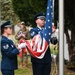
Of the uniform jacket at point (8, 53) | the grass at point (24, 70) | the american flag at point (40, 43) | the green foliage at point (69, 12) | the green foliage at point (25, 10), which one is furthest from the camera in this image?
the green foliage at point (25, 10)

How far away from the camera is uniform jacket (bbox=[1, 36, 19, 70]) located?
22.1ft

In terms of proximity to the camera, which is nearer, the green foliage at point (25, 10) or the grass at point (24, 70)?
the grass at point (24, 70)

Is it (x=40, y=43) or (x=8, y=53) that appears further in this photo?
(x=40, y=43)

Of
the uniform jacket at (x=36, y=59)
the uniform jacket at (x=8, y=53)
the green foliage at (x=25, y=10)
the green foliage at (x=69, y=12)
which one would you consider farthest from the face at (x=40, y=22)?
the green foliage at (x=25, y=10)

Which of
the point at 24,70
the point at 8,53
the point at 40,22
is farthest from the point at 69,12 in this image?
the point at 8,53

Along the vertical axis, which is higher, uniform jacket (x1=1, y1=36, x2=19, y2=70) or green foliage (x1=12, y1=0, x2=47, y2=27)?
green foliage (x1=12, y1=0, x2=47, y2=27)

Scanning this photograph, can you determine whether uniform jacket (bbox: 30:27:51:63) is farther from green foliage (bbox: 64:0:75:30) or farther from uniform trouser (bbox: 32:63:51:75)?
green foliage (bbox: 64:0:75:30)

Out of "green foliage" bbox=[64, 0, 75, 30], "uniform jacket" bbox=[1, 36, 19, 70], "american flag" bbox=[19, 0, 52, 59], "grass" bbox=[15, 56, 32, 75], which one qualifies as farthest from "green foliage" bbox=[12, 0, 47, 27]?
"uniform jacket" bbox=[1, 36, 19, 70]

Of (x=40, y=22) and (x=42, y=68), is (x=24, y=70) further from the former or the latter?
(x=40, y=22)

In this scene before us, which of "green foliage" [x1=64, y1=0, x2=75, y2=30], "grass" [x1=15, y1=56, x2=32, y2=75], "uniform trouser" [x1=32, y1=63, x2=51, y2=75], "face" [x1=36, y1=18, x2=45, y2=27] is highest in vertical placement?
"green foliage" [x1=64, y1=0, x2=75, y2=30]

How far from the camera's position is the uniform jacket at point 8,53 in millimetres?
6750

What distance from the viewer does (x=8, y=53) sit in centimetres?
675

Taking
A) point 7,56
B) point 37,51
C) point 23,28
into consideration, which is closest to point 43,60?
point 37,51

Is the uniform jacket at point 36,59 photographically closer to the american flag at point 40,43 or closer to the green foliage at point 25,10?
the american flag at point 40,43
